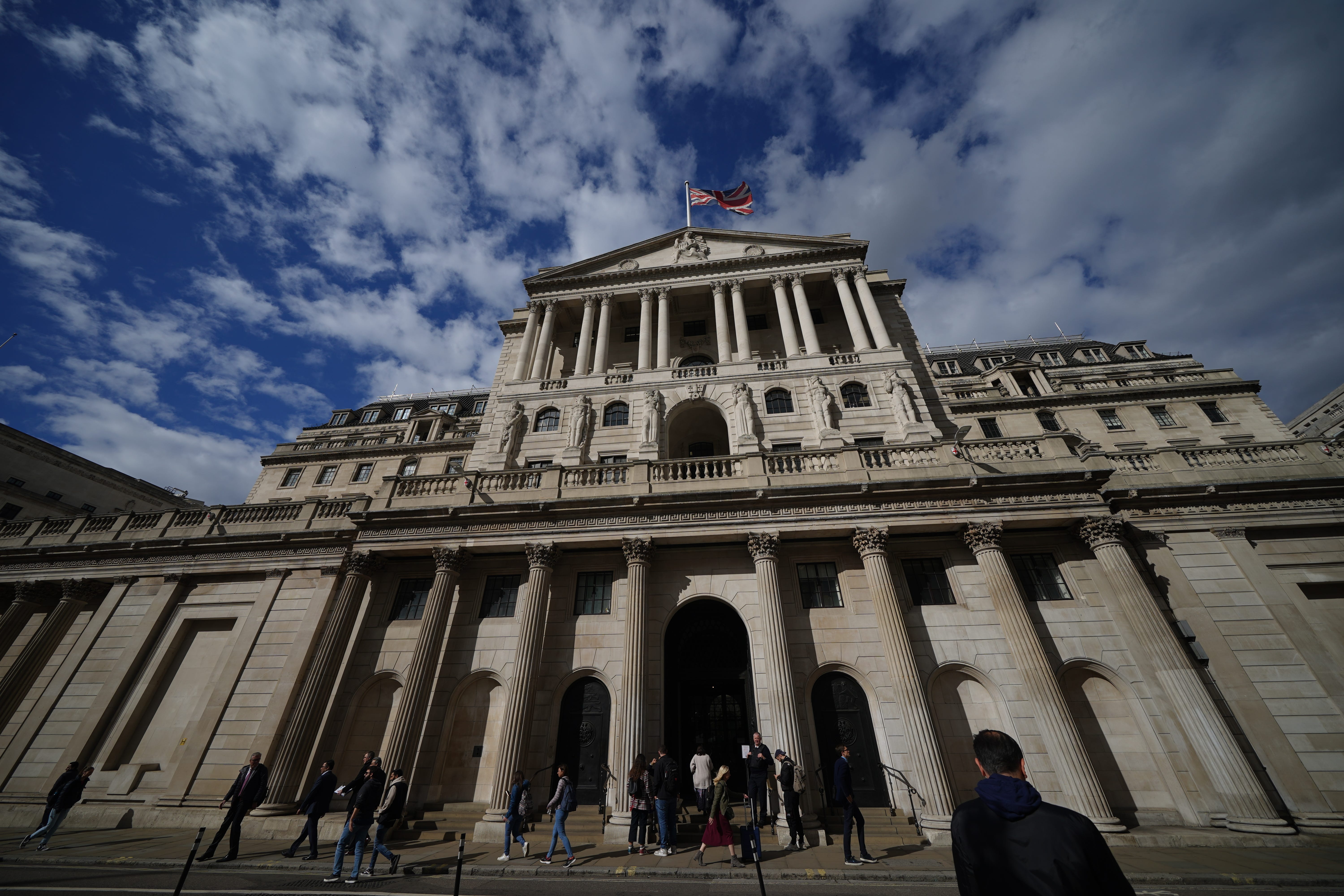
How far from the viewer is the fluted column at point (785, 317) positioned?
25.4 meters

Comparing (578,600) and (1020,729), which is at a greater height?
(578,600)

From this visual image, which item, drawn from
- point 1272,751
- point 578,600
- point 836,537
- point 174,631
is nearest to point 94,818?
point 174,631

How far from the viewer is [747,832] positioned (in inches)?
404

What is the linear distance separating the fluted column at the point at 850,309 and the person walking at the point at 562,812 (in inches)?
842

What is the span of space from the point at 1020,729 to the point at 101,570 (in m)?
34.9

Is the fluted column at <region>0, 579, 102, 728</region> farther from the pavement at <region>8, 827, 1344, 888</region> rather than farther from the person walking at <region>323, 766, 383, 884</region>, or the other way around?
the person walking at <region>323, 766, 383, 884</region>

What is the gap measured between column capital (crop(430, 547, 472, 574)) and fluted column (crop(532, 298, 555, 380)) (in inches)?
427

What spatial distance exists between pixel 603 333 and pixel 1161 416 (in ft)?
118

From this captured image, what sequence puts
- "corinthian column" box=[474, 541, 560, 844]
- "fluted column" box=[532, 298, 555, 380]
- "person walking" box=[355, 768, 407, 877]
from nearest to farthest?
1. "person walking" box=[355, 768, 407, 877]
2. "corinthian column" box=[474, 541, 560, 844]
3. "fluted column" box=[532, 298, 555, 380]

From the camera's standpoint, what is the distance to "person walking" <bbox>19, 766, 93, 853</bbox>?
1238 cm

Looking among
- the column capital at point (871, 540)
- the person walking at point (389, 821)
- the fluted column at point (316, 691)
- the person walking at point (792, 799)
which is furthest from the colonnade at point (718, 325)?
the person walking at point (389, 821)

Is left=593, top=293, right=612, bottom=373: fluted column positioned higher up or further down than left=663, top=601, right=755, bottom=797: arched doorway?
higher up

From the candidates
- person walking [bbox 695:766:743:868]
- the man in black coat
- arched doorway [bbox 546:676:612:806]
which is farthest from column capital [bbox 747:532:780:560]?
the man in black coat

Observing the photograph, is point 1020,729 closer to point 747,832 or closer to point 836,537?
point 836,537
